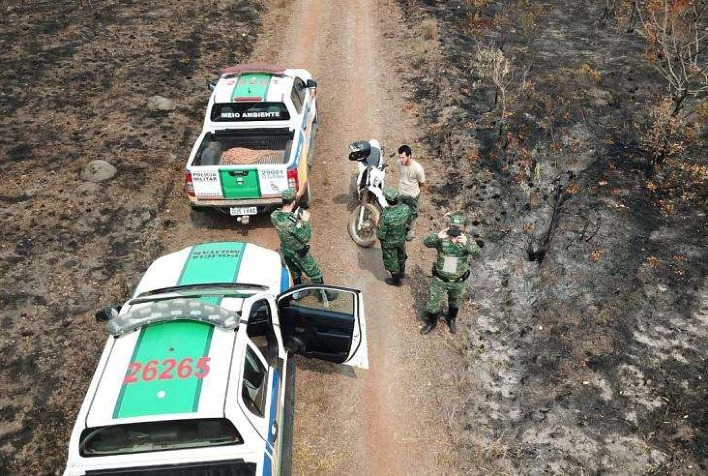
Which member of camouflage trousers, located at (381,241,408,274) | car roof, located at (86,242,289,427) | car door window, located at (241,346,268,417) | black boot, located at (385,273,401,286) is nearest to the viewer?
car roof, located at (86,242,289,427)

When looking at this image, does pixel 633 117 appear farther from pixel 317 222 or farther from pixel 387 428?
pixel 387 428

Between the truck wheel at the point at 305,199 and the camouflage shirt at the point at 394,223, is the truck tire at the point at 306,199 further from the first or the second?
the camouflage shirt at the point at 394,223

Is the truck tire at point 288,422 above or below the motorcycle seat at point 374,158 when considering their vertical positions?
below

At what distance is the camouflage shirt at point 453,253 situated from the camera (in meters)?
7.08

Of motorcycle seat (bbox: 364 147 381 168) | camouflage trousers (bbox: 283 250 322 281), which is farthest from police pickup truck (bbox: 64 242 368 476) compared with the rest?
motorcycle seat (bbox: 364 147 381 168)

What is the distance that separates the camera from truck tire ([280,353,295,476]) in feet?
20.7

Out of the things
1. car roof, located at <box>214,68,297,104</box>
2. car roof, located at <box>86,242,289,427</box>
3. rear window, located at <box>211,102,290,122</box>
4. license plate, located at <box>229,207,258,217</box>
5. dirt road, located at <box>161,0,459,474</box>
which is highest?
car roof, located at <box>214,68,297,104</box>

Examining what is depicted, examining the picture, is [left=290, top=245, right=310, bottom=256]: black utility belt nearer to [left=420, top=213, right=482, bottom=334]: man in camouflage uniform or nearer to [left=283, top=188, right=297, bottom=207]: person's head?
[left=283, top=188, right=297, bottom=207]: person's head

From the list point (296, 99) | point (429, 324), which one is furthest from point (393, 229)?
point (296, 99)

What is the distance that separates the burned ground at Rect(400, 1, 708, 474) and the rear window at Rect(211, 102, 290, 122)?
3775 mm

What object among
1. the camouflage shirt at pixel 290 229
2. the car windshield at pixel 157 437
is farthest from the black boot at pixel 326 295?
the car windshield at pixel 157 437

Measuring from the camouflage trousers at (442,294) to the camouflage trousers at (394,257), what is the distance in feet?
3.00

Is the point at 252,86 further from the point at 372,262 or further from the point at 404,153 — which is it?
the point at 372,262

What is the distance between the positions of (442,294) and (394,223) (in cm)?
132
